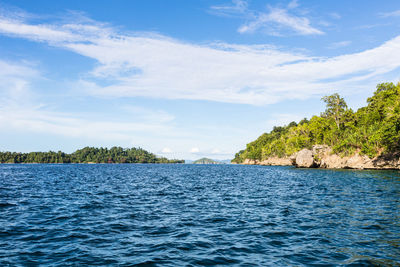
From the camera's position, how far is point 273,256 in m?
11.0

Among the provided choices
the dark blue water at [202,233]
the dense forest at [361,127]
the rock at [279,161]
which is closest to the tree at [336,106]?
the dense forest at [361,127]

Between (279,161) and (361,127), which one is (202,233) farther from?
(279,161)

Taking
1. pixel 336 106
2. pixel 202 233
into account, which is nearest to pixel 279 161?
pixel 336 106

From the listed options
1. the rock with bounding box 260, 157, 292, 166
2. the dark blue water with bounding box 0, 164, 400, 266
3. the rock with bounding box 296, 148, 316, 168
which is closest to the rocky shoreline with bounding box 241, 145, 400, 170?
the rock with bounding box 296, 148, 316, 168

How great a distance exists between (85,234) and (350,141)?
83496mm

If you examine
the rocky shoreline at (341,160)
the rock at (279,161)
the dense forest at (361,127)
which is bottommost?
the rock at (279,161)

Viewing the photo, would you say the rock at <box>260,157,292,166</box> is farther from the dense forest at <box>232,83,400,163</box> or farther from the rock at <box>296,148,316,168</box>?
the rock at <box>296,148,316,168</box>

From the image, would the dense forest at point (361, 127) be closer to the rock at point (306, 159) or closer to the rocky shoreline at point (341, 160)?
the rocky shoreline at point (341, 160)

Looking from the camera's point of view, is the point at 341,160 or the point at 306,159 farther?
the point at 306,159

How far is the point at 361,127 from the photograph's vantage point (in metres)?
80.1

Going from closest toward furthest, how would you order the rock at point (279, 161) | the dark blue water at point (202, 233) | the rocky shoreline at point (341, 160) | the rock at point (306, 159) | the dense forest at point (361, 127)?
1. the dark blue water at point (202, 233)
2. the dense forest at point (361, 127)
3. the rocky shoreline at point (341, 160)
4. the rock at point (306, 159)
5. the rock at point (279, 161)

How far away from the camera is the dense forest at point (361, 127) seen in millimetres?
64188

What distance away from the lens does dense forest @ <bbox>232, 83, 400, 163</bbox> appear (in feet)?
211

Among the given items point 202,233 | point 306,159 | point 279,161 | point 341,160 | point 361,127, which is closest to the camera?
point 202,233
